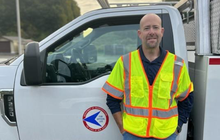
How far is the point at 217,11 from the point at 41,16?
37.2m

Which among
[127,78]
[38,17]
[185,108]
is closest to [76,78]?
[127,78]

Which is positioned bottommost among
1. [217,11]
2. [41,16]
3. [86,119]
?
[86,119]

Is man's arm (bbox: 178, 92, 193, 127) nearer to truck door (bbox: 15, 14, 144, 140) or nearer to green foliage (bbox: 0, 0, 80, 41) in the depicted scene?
truck door (bbox: 15, 14, 144, 140)

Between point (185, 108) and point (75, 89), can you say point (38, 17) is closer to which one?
point (75, 89)

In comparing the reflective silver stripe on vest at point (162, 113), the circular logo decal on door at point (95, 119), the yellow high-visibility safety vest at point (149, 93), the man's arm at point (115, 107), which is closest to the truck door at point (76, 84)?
the circular logo decal on door at point (95, 119)

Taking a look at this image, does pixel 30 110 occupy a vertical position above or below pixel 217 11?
below

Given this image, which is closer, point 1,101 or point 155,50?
point 155,50

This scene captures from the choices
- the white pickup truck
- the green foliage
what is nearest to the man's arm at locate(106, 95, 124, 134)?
the white pickup truck

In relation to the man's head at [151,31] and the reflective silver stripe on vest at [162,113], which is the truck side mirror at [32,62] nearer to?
the man's head at [151,31]

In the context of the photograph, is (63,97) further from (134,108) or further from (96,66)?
(134,108)

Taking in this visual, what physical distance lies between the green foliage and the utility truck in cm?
3392

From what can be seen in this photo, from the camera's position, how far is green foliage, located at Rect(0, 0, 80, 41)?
3481 centimetres

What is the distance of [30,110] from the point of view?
1829 millimetres

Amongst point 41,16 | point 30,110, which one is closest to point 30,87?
point 30,110
